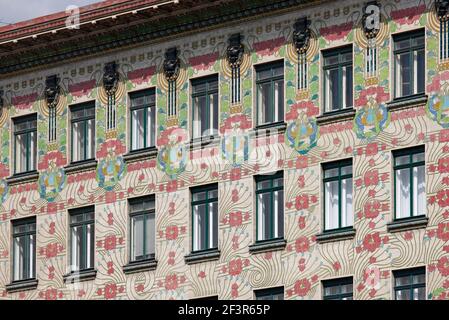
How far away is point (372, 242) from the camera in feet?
184

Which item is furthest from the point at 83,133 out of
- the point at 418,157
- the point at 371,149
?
the point at 418,157

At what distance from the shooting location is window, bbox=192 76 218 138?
60.8 metres

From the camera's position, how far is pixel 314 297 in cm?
5694

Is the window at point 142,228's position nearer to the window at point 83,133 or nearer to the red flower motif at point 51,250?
Answer: the window at point 83,133

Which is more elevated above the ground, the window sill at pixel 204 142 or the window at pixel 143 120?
the window at pixel 143 120

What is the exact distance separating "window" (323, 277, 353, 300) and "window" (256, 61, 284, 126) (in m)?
5.32

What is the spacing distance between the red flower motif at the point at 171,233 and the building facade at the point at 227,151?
0.14 feet

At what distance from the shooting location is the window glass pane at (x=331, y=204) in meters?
57.5

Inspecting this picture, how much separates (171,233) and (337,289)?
647cm

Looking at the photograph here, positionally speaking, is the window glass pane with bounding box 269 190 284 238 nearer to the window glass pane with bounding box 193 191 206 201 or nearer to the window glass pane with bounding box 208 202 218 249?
the window glass pane with bounding box 208 202 218 249

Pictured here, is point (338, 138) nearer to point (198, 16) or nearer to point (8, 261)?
point (198, 16)

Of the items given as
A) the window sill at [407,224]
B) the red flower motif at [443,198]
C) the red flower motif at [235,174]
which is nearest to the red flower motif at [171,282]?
the red flower motif at [235,174]

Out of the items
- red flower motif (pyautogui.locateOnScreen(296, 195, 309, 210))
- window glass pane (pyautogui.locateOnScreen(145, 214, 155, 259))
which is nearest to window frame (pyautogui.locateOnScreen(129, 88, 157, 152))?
window glass pane (pyautogui.locateOnScreen(145, 214, 155, 259))

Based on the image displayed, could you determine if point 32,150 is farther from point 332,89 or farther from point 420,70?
point 420,70
